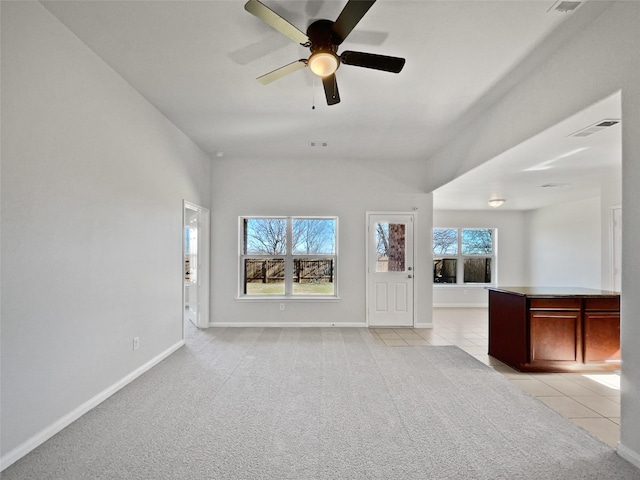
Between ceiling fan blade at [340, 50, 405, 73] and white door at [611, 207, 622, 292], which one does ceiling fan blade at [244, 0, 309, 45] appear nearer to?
ceiling fan blade at [340, 50, 405, 73]

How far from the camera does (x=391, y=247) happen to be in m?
5.99

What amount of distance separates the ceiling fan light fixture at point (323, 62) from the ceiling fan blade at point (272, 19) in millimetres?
128

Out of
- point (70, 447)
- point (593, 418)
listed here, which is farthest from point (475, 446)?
point (70, 447)

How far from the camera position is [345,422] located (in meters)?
2.57

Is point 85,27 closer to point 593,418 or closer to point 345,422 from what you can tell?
point 345,422

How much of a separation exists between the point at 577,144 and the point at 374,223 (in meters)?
3.14

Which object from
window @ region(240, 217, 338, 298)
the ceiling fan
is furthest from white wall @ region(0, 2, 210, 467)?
window @ region(240, 217, 338, 298)

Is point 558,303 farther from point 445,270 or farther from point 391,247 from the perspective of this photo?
point 445,270

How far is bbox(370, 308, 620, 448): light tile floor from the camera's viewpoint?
8.73 ft

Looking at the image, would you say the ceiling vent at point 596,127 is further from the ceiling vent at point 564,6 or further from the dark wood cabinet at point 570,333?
the dark wood cabinet at point 570,333

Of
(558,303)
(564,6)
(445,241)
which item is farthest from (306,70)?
(445,241)

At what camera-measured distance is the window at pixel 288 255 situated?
5.96 m

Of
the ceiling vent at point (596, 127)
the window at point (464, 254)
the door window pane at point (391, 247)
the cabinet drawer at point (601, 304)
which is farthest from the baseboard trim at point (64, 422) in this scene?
the window at point (464, 254)

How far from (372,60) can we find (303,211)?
11.9ft
